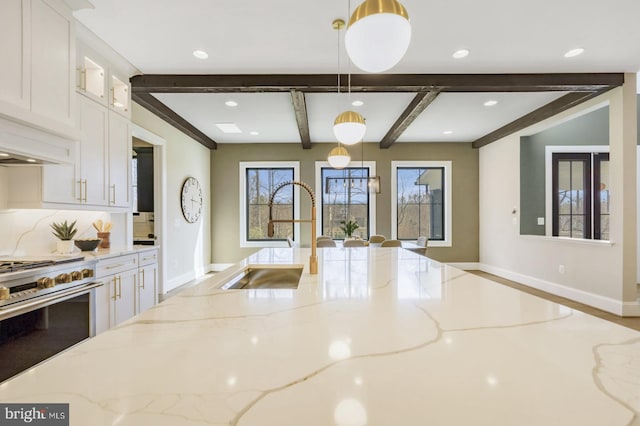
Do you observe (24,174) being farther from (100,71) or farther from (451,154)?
(451,154)

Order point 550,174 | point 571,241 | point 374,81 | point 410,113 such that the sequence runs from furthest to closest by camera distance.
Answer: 1. point 550,174
2. point 410,113
3. point 571,241
4. point 374,81

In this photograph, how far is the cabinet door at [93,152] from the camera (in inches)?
99.1

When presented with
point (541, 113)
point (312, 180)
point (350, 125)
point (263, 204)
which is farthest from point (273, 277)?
point (541, 113)

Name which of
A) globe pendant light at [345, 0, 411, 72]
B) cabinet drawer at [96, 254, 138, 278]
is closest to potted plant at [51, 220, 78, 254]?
cabinet drawer at [96, 254, 138, 278]

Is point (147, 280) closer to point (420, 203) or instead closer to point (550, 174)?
point (420, 203)

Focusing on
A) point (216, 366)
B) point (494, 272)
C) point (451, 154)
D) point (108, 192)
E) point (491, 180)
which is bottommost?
point (494, 272)

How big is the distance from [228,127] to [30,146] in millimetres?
3449

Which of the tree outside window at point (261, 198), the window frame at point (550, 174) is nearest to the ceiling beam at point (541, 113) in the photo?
the window frame at point (550, 174)

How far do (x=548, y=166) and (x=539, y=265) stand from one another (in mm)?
1668

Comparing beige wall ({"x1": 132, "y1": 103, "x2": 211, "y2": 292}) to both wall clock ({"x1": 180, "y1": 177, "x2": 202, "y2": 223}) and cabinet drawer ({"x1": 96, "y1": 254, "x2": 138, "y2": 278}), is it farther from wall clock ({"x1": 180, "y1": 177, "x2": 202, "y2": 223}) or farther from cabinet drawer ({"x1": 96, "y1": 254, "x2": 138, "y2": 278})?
cabinet drawer ({"x1": 96, "y1": 254, "x2": 138, "y2": 278})

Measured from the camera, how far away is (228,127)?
5180 millimetres

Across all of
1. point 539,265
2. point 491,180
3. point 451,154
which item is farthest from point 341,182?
point 539,265

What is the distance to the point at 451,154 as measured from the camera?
631 cm

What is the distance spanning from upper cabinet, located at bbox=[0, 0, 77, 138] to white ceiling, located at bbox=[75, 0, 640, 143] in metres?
0.33
